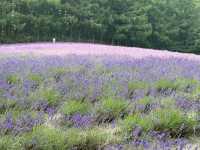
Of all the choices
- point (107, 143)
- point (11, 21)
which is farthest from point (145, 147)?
point (11, 21)

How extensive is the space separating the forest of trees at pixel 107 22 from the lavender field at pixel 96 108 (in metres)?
19.6

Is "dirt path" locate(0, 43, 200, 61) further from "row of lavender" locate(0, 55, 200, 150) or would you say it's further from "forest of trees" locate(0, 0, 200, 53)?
"forest of trees" locate(0, 0, 200, 53)

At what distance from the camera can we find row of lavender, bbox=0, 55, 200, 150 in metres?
3.75

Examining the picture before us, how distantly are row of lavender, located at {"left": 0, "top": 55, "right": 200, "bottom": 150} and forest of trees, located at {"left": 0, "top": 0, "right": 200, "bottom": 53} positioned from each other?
19.7m

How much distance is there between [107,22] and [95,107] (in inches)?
1013

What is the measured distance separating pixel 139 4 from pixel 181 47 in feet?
17.7

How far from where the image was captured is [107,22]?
1187 inches

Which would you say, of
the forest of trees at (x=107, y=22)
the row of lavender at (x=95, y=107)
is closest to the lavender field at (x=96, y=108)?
the row of lavender at (x=95, y=107)

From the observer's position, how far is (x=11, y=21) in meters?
25.3

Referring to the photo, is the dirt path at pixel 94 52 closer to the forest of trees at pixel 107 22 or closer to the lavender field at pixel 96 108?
the lavender field at pixel 96 108

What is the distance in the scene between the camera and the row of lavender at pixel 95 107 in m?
3.75

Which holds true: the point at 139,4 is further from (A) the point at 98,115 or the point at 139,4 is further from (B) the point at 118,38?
(A) the point at 98,115

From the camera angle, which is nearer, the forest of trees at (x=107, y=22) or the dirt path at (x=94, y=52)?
the dirt path at (x=94, y=52)

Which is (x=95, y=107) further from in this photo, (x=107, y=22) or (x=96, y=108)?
(x=107, y=22)
